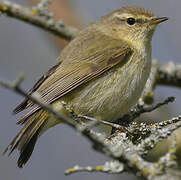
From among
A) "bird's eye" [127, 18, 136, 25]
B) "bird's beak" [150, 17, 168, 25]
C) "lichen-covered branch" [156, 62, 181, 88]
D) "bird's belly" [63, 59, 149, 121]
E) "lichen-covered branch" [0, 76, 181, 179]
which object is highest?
"bird's eye" [127, 18, 136, 25]

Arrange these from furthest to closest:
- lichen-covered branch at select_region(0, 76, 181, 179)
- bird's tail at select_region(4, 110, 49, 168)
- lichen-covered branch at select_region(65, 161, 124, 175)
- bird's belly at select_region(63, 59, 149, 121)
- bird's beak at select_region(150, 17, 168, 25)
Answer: bird's beak at select_region(150, 17, 168, 25) < bird's belly at select_region(63, 59, 149, 121) < bird's tail at select_region(4, 110, 49, 168) < lichen-covered branch at select_region(65, 161, 124, 175) < lichen-covered branch at select_region(0, 76, 181, 179)

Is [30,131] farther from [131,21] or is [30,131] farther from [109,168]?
[131,21]

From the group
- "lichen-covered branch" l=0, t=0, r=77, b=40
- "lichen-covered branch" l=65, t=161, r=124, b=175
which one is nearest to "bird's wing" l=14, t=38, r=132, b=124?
"lichen-covered branch" l=0, t=0, r=77, b=40

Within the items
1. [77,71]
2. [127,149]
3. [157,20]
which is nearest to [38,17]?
[77,71]

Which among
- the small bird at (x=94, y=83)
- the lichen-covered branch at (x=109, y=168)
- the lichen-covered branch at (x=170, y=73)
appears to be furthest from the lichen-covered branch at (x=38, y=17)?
the lichen-covered branch at (x=109, y=168)

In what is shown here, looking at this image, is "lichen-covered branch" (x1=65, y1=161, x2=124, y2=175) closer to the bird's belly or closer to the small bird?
the small bird

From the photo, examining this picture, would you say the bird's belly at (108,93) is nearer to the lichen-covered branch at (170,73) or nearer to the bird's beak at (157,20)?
the bird's beak at (157,20)
